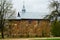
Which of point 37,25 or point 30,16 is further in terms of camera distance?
point 30,16

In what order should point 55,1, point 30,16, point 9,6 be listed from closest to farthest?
point 9,6 → point 55,1 → point 30,16

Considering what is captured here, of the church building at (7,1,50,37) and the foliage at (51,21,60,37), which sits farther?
the foliage at (51,21,60,37)

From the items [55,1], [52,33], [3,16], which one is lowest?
[52,33]

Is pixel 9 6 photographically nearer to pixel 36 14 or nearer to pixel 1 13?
pixel 1 13

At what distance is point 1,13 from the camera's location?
117ft

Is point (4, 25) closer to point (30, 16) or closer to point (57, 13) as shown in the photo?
point (57, 13)

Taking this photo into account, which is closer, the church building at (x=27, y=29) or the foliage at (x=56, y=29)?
the church building at (x=27, y=29)

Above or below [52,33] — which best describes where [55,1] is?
above

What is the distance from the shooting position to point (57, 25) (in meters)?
36.4

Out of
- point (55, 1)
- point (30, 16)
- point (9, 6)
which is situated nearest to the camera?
point (9, 6)

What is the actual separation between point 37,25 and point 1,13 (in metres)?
6.12

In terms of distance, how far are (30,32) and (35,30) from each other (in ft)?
2.95

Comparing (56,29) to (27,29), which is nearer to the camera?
(27,29)

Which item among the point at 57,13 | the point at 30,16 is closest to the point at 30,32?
the point at 57,13
